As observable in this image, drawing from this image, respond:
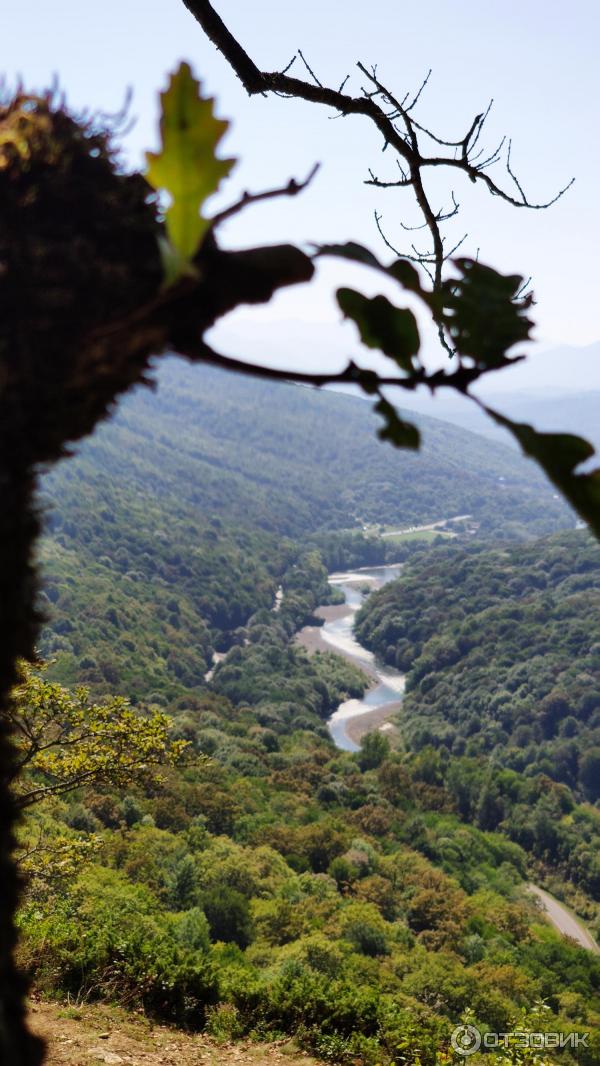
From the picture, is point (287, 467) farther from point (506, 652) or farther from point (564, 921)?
point (564, 921)

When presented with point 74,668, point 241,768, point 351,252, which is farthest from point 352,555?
point 351,252

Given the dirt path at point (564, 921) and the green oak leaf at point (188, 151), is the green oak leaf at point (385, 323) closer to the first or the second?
the green oak leaf at point (188, 151)

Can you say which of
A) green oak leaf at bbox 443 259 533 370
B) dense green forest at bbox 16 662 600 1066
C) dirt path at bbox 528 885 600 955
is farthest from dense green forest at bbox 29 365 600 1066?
dirt path at bbox 528 885 600 955

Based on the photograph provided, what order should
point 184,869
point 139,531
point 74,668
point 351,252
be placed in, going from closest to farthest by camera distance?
1. point 351,252
2. point 184,869
3. point 74,668
4. point 139,531

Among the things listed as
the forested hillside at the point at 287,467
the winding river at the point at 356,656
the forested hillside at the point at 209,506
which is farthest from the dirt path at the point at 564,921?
the forested hillside at the point at 287,467

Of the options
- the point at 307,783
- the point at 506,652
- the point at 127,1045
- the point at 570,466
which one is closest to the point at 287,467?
the point at 506,652

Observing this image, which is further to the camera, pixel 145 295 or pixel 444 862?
pixel 444 862

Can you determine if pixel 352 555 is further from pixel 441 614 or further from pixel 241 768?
pixel 241 768
